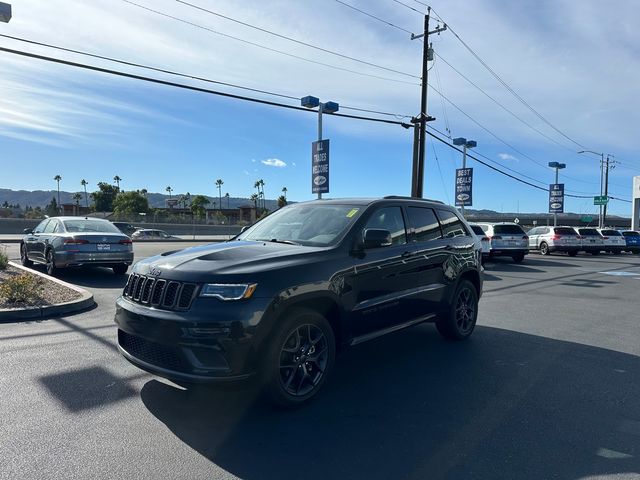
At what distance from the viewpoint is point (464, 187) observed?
102ft

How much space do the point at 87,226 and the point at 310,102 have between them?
1039cm

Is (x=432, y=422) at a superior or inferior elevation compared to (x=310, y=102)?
inferior

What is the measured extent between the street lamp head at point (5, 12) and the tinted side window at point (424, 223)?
10.6 m

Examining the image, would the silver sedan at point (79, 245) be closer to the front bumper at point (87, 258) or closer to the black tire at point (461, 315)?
the front bumper at point (87, 258)

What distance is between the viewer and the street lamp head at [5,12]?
35.8ft

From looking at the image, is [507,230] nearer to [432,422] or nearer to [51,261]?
[51,261]

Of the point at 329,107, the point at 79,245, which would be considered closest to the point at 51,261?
the point at 79,245

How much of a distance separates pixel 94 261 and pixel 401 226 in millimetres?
8630

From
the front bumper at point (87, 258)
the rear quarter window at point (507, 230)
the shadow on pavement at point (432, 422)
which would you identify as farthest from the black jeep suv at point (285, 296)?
the rear quarter window at point (507, 230)

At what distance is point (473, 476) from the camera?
3.19 m

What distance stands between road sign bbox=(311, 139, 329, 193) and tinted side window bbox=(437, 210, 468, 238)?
14.2 metres

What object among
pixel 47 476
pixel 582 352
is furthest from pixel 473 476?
pixel 582 352

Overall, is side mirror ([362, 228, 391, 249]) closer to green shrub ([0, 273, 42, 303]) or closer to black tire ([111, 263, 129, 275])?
green shrub ([0, 273, 42, 303])

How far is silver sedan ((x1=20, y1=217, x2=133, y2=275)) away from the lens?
11.4m
